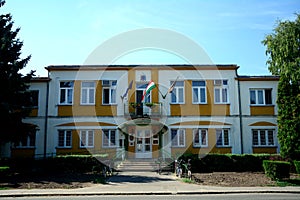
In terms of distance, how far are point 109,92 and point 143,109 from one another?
11.1ft

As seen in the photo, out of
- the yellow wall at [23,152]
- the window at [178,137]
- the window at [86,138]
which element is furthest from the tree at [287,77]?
the yellow wall at [23,152]

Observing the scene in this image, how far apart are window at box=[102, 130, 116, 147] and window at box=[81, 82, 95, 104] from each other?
290 centimetres

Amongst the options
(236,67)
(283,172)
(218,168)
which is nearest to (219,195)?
(283,172)

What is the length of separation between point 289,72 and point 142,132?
14.9 meters

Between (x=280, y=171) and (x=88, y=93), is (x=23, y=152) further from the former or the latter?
(x=280, y=171)

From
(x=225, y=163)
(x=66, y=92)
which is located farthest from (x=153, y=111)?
(x=66, y=92)

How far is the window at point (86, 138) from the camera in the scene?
25.0 metres

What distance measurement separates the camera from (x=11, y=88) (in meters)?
19.9

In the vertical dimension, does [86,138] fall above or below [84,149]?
above

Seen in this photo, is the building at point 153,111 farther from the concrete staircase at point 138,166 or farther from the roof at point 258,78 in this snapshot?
the concrete staircase at point 138,166

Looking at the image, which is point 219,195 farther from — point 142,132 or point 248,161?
point 142,132

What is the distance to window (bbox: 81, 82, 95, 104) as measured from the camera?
83.7 feet

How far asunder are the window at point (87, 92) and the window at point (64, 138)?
290cm

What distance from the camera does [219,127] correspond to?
82.7 ft
